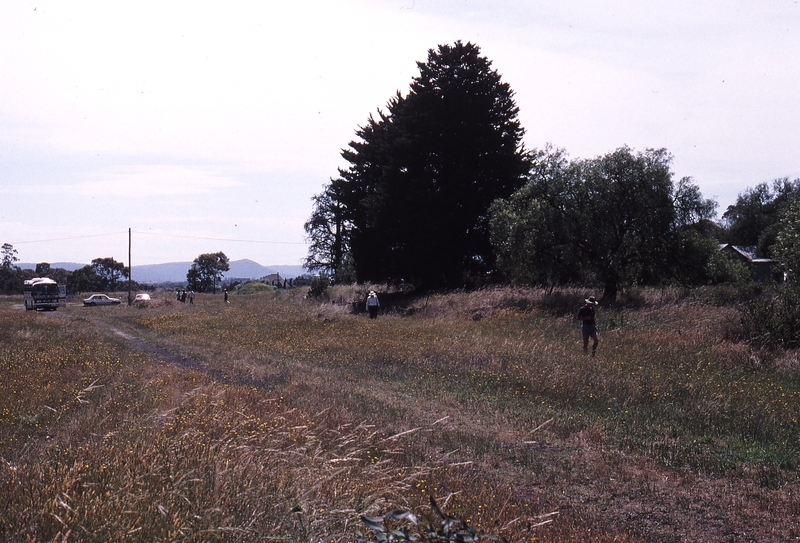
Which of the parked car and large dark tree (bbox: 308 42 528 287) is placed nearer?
large dark tree (bbox: 308 42 528 287)

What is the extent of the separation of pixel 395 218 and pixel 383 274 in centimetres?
464

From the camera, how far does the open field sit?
4605 mm

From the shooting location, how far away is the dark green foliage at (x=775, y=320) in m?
15.8

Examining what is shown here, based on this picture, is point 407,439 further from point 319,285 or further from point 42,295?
point 42,295

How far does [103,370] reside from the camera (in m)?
13.2

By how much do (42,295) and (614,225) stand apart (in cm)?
5003

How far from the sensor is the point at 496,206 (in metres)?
31.4

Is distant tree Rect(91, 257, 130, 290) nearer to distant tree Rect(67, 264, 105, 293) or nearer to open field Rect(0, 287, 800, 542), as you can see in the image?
distant tree Rect(67, 264, 105, 293)

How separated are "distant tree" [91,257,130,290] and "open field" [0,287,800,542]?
125197 mm

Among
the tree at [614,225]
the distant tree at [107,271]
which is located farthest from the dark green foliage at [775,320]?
the distant tree at [107,271]

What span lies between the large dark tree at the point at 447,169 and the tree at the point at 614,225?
6.82 m

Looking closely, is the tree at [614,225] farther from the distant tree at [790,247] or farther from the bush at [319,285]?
the bush at [319,285]

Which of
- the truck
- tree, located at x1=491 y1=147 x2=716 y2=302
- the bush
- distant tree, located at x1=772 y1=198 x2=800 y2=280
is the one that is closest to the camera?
distant tree, located at x1=772 y1=198 x2=800 y2=280

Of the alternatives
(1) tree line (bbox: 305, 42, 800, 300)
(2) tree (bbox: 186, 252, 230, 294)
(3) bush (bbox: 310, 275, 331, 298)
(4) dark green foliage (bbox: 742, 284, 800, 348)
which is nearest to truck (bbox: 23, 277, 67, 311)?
(3) bush (bbox: 310, 275, 331, 298)
